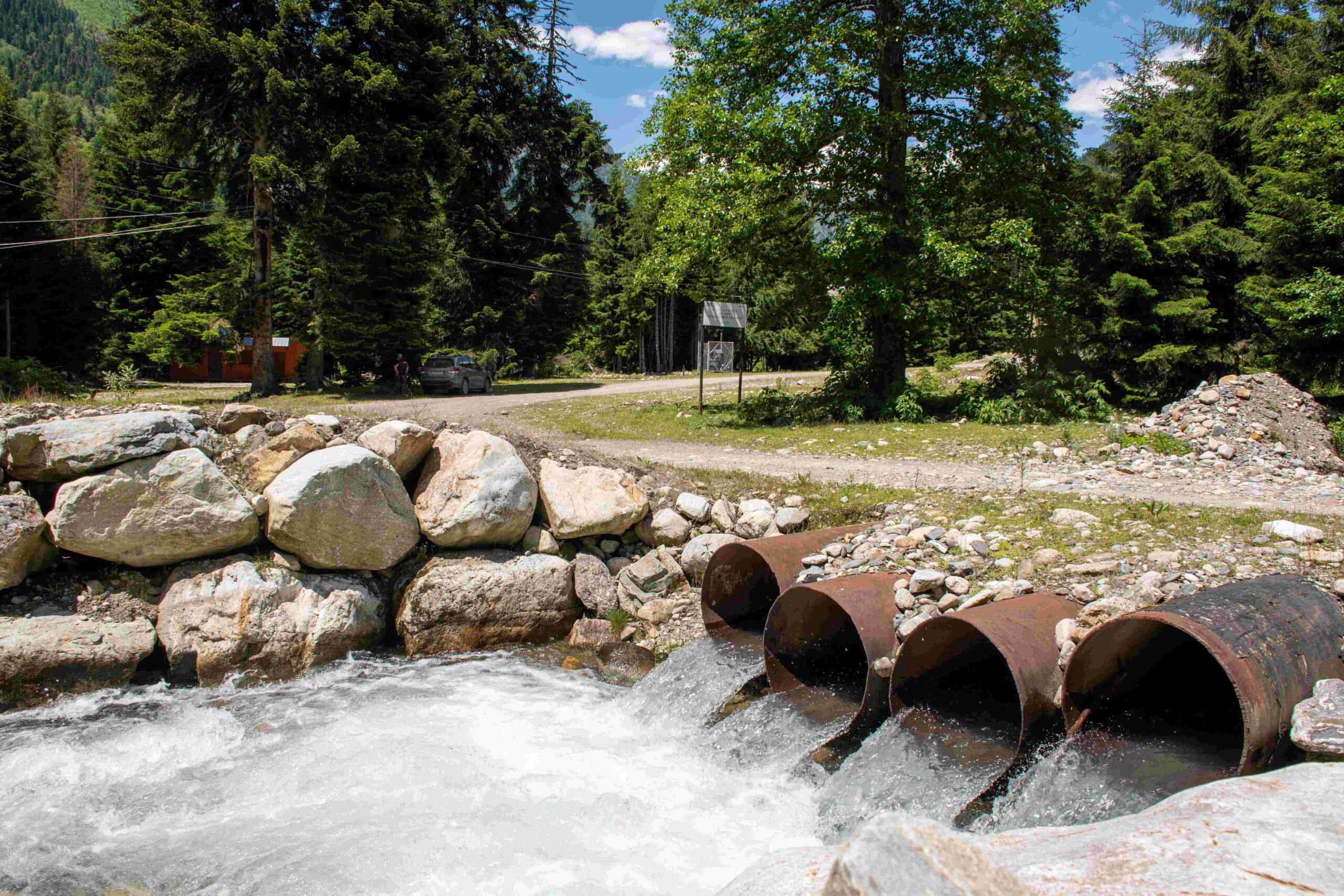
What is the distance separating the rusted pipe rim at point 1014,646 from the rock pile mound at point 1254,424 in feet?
24.1

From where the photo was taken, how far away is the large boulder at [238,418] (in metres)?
8.88

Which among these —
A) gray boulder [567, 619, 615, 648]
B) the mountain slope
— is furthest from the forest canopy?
the mountain slope

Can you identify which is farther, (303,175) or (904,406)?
(303,175)

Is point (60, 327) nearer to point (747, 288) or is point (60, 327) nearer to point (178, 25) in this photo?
point (178, 25)

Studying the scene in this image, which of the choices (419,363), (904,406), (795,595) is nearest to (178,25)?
(419,363)

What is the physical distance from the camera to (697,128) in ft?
54.4

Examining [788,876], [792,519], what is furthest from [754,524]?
[788,876]

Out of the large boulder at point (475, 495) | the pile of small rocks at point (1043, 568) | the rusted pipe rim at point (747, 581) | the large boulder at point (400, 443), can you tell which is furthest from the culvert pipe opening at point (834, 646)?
the large boulder at point (400, 443)

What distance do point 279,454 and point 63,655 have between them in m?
2.64

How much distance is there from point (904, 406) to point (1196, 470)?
6.62 meters

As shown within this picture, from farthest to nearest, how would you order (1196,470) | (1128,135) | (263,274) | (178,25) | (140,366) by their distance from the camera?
(140,366) → (263,274) → (178,25) → (1128,135) → (1196,470)

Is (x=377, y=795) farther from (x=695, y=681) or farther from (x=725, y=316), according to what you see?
(x=725, y=316)

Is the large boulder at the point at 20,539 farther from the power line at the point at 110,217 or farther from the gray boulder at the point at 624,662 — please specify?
the power line at the point at 110,217

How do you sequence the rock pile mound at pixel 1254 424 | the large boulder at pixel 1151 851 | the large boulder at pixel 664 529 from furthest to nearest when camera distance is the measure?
the rock pile mound at pixel 1254 424 → the large boulder at pixel 664 529 → the large boulder at pixel 1151 851
